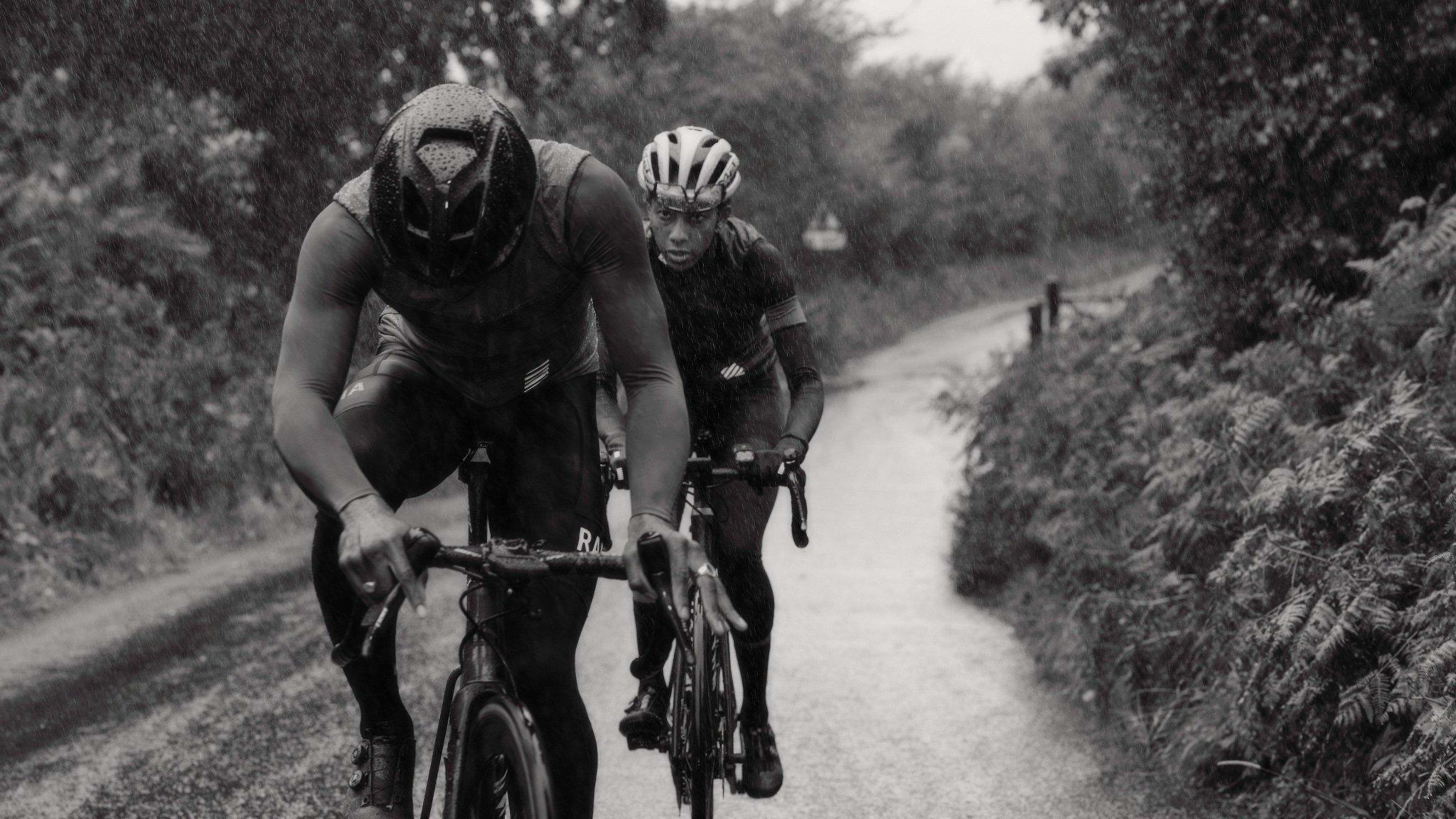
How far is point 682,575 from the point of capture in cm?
280

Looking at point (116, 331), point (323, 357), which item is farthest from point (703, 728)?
point (116, 331)

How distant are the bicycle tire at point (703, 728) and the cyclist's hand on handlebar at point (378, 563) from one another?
1.76 metres

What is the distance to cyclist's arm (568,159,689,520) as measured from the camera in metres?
3.17

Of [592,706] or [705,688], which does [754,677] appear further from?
[592,706]

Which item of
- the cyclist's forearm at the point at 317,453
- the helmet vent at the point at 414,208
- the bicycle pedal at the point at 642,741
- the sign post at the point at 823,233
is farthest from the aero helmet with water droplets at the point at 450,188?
the sign post at the point at 823,233

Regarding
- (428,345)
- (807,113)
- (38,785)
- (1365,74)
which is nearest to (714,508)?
(428,345)

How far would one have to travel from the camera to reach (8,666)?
7609 millimetres

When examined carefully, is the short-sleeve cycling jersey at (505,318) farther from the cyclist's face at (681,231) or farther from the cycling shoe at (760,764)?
the cycling shoe at (760,764)

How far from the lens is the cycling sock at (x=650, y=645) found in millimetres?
5000

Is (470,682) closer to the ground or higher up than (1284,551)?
higher up

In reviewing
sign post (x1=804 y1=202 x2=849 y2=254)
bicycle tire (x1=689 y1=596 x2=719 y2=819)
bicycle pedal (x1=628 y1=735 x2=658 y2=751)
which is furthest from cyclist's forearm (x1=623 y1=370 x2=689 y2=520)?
sign post (x1=804 y1=202 x2=849 y2=254)

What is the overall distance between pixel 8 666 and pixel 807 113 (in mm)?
27046

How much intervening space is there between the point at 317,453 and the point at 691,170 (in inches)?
85.0

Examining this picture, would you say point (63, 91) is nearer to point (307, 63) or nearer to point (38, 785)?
point (307, 63)
